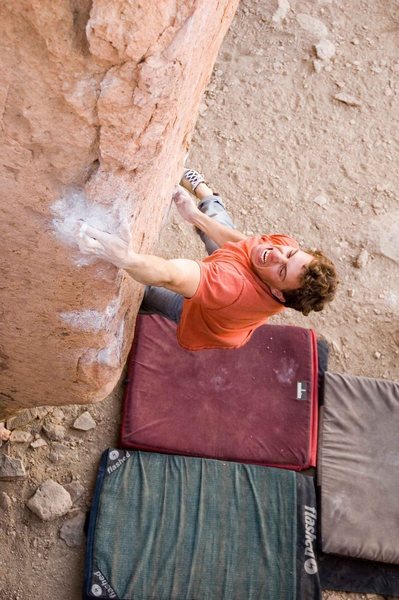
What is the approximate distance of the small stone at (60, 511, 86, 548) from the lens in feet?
13.2

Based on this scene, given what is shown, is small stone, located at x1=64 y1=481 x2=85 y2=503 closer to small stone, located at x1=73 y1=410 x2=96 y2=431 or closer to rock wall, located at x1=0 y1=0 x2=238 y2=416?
small stone, located at x1=73 y1=410 x2=96 y2=431

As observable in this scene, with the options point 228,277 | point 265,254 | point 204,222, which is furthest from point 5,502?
point 265,254

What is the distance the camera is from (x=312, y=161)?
5.54 metres

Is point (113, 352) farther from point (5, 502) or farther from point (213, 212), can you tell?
point (5, 502)

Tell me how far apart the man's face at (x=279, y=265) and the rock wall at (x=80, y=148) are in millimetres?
491

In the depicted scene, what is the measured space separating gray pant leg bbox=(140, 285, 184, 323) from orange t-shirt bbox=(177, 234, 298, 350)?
0.58 feet

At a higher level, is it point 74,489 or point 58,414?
point 58,414

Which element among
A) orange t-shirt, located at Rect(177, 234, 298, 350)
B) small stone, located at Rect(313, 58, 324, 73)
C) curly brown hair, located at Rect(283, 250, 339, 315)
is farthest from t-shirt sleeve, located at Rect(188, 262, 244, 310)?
small stone, located at Rect(313, 58, 324, 73)

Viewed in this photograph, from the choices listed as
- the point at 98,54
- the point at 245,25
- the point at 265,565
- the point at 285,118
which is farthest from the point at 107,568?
the point at 245,25

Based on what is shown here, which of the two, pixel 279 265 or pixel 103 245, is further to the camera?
pixel 279 265

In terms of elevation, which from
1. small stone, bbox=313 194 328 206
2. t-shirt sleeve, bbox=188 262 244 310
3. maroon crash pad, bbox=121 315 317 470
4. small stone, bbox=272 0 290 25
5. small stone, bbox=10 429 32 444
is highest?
small stone, bbox=272 0 290 25

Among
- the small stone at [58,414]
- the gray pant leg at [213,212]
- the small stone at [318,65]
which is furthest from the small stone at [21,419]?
the small stone at [318,65]

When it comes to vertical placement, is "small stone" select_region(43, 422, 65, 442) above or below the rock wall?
below

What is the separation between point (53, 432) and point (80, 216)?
7.87 feet
